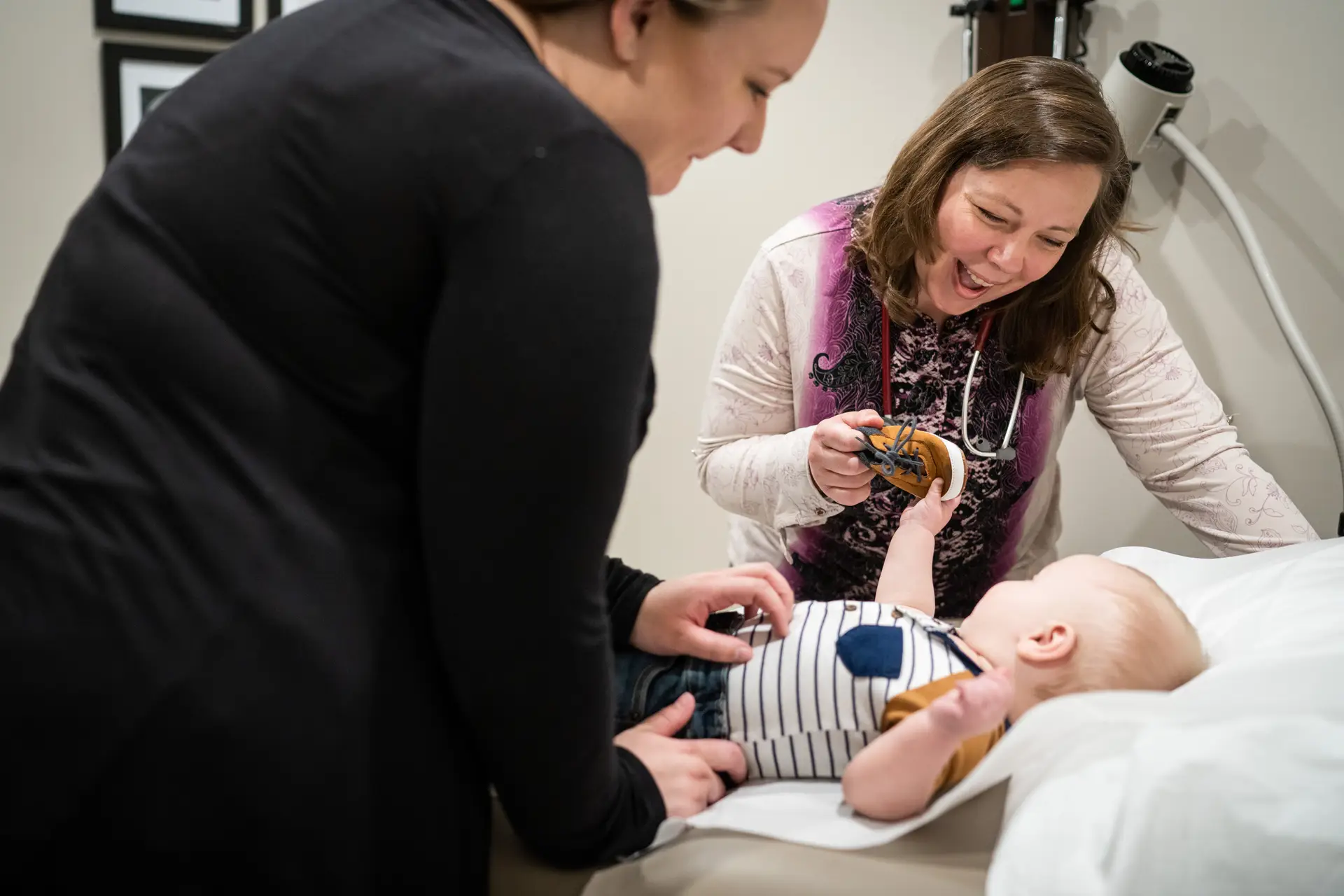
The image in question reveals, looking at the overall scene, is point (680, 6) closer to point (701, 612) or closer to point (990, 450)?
point (701, 612)

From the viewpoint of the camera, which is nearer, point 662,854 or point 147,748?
point 147,748

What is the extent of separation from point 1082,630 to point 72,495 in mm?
1070

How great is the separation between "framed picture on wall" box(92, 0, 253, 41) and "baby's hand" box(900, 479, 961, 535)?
1.94 metres

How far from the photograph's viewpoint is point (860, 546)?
6.03 feet

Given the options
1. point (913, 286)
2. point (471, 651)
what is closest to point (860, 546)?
point (913, 286)

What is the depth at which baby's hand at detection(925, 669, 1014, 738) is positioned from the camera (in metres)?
1.00

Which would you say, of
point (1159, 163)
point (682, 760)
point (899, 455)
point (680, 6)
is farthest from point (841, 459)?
point (1159, 163)

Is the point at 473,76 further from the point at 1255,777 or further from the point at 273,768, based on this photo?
the point at 1255,777

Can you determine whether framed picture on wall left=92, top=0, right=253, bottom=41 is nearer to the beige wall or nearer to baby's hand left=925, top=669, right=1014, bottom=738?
the beige wall

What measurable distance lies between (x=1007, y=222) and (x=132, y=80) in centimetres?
199

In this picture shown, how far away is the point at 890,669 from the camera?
119 centimetres

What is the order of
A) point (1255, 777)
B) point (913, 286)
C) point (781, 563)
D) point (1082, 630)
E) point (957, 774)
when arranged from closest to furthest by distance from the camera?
point (1255, 777)
point (957, 774)
point (1082, 630)
point (913, 286)
point (781, 563)

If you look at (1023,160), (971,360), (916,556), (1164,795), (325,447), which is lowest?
(916,556)

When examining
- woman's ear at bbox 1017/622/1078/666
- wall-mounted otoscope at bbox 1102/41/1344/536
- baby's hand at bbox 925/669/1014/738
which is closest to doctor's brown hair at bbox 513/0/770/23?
baby's hand at bbox 925/669/1014/738
